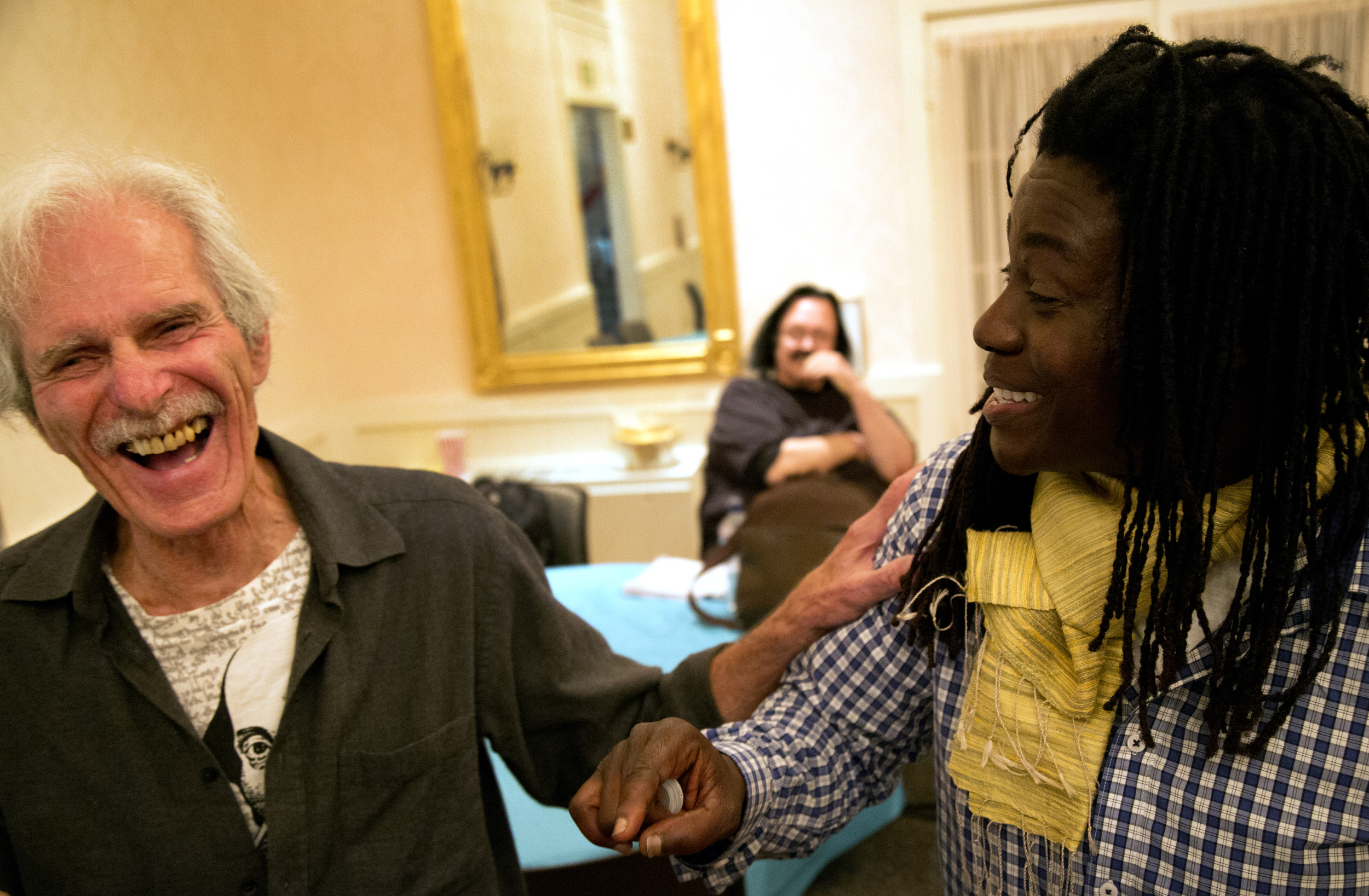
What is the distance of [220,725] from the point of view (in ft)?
3.14

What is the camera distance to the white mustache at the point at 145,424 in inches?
36.1

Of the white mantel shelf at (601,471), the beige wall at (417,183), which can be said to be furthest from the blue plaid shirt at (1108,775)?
the beige wall at (417,183)

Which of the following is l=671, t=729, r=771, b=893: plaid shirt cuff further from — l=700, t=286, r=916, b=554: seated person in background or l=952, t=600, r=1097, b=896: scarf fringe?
l=700, t=286, r=916, b=554: seated person in background

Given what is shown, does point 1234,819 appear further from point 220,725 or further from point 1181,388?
point 220,725

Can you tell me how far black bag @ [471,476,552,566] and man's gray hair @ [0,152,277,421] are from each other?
1637 millimetres

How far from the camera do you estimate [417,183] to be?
3807 mm

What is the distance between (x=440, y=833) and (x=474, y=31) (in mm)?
3332

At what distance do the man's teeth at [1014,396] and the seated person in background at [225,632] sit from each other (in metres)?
0.24

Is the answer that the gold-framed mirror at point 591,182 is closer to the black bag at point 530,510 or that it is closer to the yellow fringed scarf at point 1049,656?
the black bag at point 530,510

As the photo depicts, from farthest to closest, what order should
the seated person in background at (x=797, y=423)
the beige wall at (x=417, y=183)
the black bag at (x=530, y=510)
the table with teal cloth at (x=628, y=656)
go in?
the beige wall at (x=417, y=183) < the seated person in background at (x=797, y=423) < the black bag at (x=530, y=510) < the table with teal cloth at (x=628, y=656)

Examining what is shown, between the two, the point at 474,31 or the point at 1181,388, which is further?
the point at 474,31

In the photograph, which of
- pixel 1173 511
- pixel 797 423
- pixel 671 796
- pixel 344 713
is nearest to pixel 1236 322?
pixel 1173 511

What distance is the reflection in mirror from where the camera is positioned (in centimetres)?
358

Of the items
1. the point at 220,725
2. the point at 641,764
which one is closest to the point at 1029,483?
the point at 641,764
